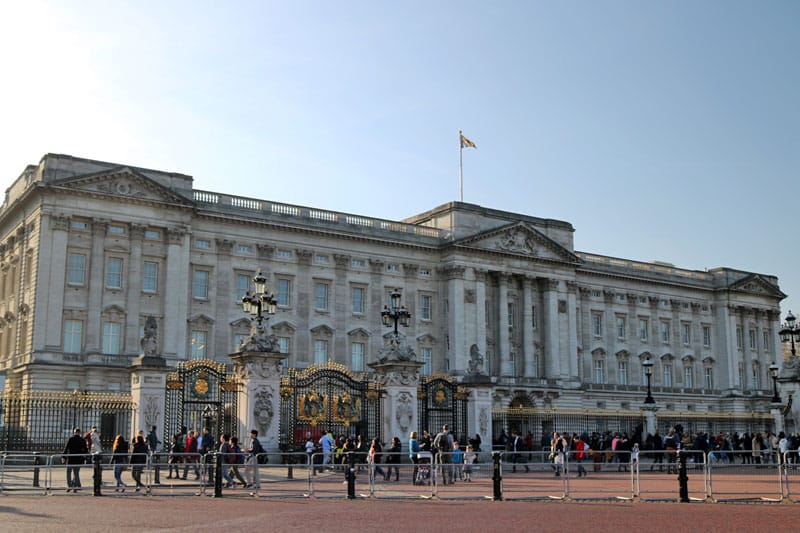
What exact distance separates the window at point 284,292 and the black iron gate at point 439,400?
98.2ft

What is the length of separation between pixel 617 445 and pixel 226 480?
23179 millimetres

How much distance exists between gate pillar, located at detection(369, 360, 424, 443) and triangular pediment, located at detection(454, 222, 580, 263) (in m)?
38.7

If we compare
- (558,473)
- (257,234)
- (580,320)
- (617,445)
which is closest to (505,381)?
(580,320)

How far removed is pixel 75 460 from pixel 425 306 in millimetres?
47211

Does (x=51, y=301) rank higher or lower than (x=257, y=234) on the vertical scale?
lower

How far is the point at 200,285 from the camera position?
60.6 meters

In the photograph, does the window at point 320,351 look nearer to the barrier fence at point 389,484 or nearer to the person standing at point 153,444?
the person standing at point 153,444

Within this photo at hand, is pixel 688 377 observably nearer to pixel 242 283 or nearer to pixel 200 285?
pixel 242 283

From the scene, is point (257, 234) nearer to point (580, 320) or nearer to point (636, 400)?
point (580, 320)

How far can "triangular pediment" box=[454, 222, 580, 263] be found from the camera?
72000 millimetres

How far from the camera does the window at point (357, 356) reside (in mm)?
65625

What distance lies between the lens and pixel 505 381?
234ft

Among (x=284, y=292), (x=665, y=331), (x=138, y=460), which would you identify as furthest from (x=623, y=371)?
(x=138, y=460)

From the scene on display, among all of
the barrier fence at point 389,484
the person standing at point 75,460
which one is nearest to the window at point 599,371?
the barrier fence at point 389,484
